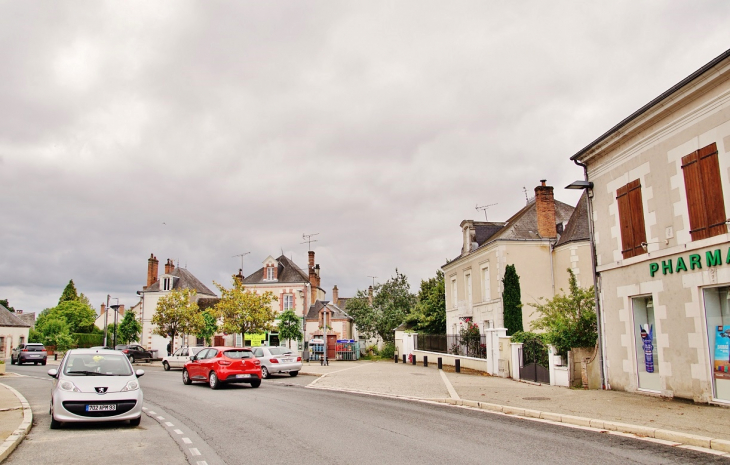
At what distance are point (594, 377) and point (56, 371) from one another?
570 inches

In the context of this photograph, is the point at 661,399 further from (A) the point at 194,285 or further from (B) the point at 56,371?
(A) the point at 194,285

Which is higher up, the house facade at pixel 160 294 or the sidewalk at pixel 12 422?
the house facade at pixel 160 294

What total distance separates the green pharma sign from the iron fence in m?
12.7

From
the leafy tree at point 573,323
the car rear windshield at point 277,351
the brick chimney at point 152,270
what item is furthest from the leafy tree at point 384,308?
the leafy tree at point 573,323

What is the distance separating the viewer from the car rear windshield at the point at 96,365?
11.6 m

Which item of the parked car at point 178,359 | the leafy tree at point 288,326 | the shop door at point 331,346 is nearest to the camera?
the parked car at point 178,359

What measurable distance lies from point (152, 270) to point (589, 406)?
55.2 m

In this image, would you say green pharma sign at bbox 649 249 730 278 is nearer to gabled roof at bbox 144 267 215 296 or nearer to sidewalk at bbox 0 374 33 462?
sidewalk at bbox 0 374 33 462

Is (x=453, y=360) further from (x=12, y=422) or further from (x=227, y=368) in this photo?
(x=12, y=422)

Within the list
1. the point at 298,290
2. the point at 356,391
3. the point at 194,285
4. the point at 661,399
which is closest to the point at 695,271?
the point at 661,399

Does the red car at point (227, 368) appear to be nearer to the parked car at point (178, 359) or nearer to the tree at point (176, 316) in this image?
the parked car at point (178, 359)

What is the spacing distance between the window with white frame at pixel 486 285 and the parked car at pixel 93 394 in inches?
911

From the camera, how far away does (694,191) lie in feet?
41.0

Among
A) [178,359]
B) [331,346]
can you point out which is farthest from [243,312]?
[331,346]
